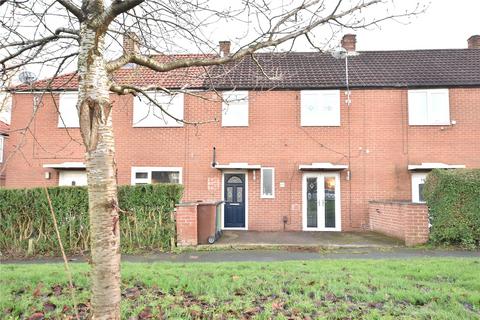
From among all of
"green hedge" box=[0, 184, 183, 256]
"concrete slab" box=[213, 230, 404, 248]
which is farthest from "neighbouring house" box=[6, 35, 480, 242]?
"green hedge" box=[0, 184, 183, 256]

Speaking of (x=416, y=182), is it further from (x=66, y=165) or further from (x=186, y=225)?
(x=66, y=165)

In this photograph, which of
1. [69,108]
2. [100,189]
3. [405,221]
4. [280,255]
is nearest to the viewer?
[100,189]

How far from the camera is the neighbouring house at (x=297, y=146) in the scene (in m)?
14.3

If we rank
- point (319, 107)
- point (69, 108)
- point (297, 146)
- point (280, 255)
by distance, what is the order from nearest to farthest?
point (280, 255)
point (297, 146)
point (319, 107)
point (69, 108)

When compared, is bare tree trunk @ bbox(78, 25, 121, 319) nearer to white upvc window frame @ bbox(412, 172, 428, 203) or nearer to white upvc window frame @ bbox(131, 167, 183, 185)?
white upvc window frame @ bbox(131, 167, 183, 185)

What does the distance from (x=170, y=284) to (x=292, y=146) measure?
10068 millimetres

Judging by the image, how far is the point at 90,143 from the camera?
258 cm

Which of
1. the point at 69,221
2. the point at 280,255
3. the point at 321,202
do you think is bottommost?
the point at 280,255

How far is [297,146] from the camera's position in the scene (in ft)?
48.1

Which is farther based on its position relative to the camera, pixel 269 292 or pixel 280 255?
pixel 280 255

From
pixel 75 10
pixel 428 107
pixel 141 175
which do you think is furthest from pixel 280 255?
pixel 428 107

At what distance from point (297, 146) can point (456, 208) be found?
619cm

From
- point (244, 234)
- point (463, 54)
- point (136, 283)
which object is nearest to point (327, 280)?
point (136, 283)

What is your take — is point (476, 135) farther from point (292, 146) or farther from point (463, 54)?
point (292, 146)
